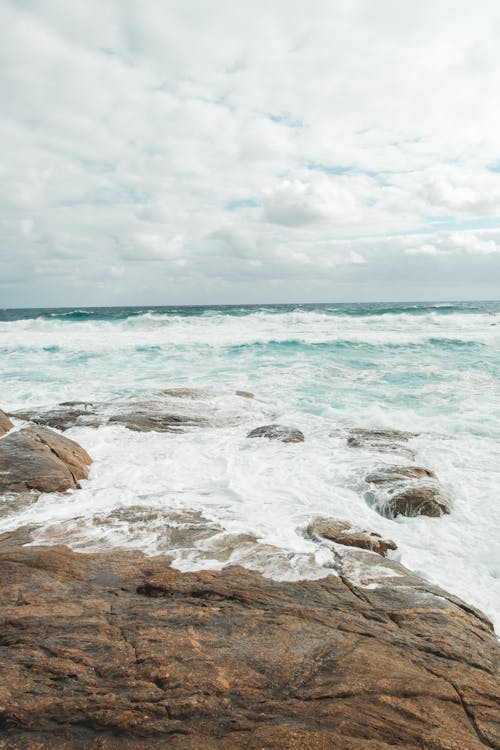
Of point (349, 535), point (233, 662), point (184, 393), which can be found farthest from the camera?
point (184, 393)

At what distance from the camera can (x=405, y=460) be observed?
7.49m

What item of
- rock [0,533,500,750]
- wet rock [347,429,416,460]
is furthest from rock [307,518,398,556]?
wet rock [347,429,416,460]

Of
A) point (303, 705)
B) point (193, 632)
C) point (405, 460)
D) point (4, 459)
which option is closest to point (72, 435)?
point (4, 459)

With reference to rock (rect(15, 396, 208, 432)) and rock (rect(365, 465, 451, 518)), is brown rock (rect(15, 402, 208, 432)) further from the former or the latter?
rock (rect(365, 465, 451, 518))

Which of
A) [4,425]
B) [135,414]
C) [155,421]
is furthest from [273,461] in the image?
[4,425]

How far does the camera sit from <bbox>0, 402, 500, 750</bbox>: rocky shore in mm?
2070

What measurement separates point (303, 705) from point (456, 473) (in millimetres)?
5778

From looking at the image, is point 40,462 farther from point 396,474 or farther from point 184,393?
point 184,393

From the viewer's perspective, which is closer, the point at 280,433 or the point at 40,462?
the point at 40,462

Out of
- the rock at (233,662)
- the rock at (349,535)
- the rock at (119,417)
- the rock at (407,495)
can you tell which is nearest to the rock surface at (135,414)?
the rock at (119,417)

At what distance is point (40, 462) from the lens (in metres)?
6.19

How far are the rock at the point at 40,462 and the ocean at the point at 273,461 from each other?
9.4 inches

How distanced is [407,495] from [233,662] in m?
3.97

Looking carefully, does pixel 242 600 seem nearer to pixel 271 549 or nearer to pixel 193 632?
pixel 193 632
